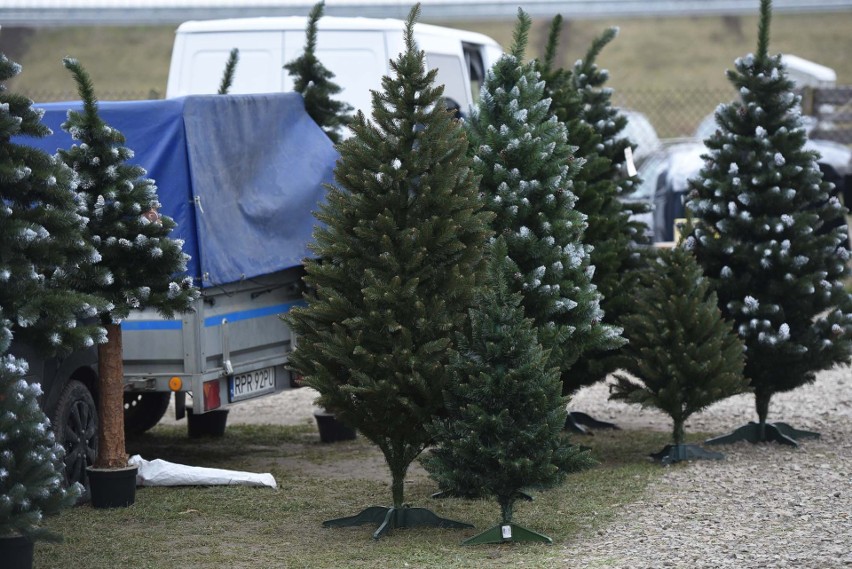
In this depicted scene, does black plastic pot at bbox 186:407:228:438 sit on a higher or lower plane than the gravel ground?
higher

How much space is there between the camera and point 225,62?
11500mm

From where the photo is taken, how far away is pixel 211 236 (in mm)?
8148

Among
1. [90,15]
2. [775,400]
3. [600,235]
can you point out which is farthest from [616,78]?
[600,235]

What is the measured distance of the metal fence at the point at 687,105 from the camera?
2006 centimetres

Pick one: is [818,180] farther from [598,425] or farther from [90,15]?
[90,15]

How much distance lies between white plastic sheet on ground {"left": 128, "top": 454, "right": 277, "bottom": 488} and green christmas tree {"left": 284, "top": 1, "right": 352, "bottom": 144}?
276 cm

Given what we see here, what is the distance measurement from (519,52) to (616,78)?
32313 millimetres

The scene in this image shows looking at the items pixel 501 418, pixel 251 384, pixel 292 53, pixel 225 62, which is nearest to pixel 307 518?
pixel 251 384

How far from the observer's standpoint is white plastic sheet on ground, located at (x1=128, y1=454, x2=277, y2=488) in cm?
823

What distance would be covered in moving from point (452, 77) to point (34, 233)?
22.0 feet

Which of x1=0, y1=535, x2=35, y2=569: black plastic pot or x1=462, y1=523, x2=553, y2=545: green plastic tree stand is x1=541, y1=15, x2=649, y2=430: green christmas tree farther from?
x1=0, y1=535, x2=35, y2=569: black plastic pot

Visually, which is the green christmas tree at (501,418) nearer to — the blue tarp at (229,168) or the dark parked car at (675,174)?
the blue tarp at (229,168)

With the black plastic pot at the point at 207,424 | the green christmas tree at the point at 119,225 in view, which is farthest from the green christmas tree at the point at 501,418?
the black plastic pot at the point at 207,424

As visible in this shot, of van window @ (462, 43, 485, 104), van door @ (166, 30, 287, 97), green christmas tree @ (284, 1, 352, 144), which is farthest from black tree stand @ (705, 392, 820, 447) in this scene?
van door @ (166, 30, 287, 97)
